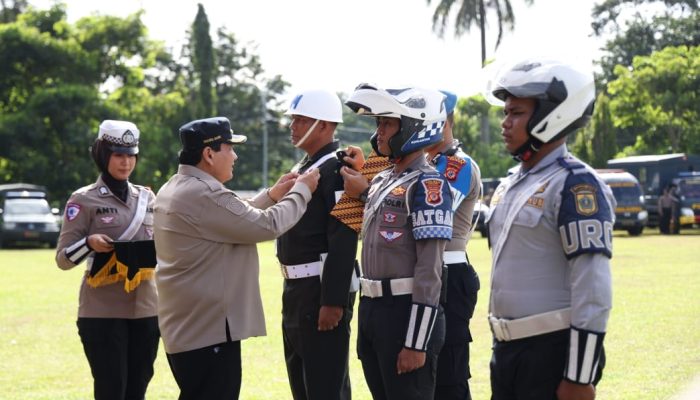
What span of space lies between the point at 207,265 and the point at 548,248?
218cm

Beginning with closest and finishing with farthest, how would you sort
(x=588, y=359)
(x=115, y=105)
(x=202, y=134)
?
(x=588, y=359)
(x=202, y=134)
(x=115, y=105)

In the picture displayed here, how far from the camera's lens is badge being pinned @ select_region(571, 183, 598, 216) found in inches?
161

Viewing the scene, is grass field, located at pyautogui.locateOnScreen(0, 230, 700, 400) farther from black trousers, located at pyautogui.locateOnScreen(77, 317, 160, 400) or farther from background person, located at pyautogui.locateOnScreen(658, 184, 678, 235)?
background person, located at pyautogui.locateOnScreen(658, 184, 678, 235)

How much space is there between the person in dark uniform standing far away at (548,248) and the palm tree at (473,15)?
187 feet

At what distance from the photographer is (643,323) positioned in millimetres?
13258

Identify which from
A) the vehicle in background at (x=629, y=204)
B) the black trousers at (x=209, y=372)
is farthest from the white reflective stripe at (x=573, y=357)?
the vehicle in background at (x=629, y=204)

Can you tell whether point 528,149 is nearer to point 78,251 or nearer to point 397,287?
point 397,287

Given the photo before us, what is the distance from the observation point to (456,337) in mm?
5961

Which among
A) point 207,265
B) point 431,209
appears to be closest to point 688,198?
point 207,265

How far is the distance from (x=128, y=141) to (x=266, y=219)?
173 centimetres

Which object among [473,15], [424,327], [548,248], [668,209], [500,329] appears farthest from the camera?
[473,15]

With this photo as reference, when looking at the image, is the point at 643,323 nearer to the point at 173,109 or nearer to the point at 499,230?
the point at 499,230

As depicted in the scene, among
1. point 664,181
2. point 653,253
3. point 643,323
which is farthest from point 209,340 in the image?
point 664,181

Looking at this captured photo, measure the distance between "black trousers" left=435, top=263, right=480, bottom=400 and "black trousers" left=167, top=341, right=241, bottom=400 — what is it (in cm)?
114
